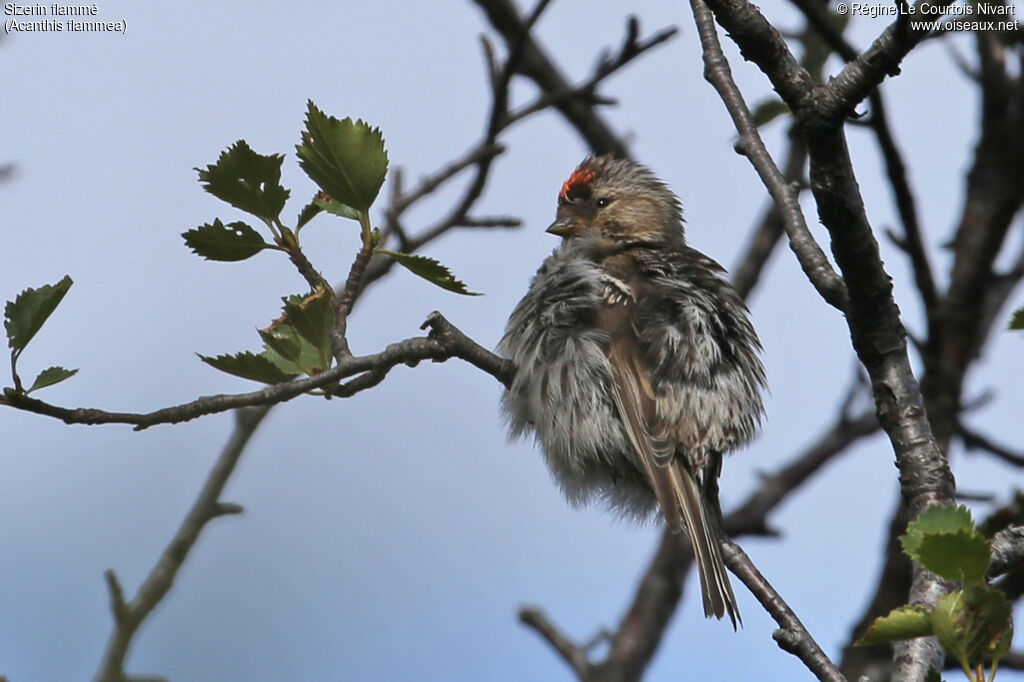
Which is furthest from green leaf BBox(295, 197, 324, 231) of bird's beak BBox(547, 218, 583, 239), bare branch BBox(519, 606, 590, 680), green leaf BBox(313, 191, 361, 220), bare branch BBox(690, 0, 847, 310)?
bare branch BBox(519, 606, 590, 680)

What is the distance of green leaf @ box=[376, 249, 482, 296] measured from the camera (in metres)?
3.29

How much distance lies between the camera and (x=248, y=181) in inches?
128

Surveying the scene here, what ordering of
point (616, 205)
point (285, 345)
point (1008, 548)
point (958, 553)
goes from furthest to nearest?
point (616, 205) < point (1008, 548) < point (285, 345) < point (958, 553)

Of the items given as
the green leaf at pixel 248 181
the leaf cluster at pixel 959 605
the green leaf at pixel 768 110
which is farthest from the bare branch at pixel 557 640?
the leaf cluster at pixel 959 605

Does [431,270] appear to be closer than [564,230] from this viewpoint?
Yes

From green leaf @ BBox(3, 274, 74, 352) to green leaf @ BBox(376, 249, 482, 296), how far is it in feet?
2.85

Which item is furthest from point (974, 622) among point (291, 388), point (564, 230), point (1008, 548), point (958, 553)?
point (564, 230)

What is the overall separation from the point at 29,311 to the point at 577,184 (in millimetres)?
4136

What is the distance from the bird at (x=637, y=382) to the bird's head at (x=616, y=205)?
92 cm

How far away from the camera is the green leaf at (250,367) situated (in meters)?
3.01

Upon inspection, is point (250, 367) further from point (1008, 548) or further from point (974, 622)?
point (1008, 548)

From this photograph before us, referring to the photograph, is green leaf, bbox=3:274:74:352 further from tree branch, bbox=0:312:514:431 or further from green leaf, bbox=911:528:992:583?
green leaf, bbox=911:528:992:583

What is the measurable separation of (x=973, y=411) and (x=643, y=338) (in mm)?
3213

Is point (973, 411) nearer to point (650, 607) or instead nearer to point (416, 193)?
point (650, 607)
